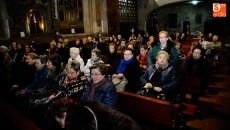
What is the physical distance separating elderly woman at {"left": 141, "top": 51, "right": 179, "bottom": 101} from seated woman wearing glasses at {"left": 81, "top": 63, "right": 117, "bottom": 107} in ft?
3.36

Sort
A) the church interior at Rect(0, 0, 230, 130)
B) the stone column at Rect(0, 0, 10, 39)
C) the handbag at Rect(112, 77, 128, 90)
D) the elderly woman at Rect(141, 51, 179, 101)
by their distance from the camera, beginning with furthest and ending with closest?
the stone column at Rect(0, 0, 10, 39)
the handbag at Rect(112, 77, 128, 90)
the elderly woman at Rect(141, 51, 179, 101)
the church interior at Rect(0, 0, 230, 130)

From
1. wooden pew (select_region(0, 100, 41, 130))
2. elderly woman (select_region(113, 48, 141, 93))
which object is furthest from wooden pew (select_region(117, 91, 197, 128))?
wooden pew (select_region(0, 100, 41, 130))

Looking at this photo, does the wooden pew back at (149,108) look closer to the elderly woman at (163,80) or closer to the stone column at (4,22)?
the elderly woman at (163,80)

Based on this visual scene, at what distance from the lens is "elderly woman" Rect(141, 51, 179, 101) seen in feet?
13.6

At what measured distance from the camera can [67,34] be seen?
16.3 metres

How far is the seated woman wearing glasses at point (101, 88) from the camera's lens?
3.29 m

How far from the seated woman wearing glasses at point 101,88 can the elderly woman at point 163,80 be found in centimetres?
102

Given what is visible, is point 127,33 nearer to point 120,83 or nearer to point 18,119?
point 120,83

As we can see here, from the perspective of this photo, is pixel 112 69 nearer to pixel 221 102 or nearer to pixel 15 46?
pixel 221 102

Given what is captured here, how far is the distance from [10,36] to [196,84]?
446 inches

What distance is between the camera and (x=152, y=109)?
371 centimetres

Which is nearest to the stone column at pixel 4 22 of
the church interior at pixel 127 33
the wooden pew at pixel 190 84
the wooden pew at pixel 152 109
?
the church interior at pixel 127 33

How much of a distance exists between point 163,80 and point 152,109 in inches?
29.1

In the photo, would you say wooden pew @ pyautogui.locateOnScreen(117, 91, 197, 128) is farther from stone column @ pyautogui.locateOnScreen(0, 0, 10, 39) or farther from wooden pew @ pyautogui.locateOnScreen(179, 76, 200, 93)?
stone column @ pyautogui.locateOnScreen(0, 0, 10, 39)
